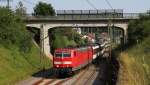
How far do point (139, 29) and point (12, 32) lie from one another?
2102 centimetres

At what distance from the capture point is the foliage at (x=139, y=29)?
64.0 metres

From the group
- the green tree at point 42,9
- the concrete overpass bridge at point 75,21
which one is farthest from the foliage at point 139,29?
the green tree at point 42,9

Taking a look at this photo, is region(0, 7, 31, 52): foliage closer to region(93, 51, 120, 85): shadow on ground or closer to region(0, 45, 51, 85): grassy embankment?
region(0, 45, 51, 85): grassy embankment

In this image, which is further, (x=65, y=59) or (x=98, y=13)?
(x=98, y=13)

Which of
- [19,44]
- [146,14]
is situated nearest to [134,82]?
[19,44]

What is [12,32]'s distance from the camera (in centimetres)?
6206

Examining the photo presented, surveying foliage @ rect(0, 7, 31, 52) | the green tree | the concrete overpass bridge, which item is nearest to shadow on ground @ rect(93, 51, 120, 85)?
foliage @ rect(0, 7, 31, 52)

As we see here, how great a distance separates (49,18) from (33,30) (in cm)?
493

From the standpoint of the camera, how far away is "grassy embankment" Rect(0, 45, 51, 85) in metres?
42.7

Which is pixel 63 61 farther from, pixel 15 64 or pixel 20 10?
pixel 20 10

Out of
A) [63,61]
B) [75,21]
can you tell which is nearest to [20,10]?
[75,21]

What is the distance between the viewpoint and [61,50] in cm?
4553

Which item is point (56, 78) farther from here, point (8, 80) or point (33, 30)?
point (33, 30)

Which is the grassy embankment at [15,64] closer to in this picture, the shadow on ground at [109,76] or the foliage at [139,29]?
the shadow on ground at [109,76]
